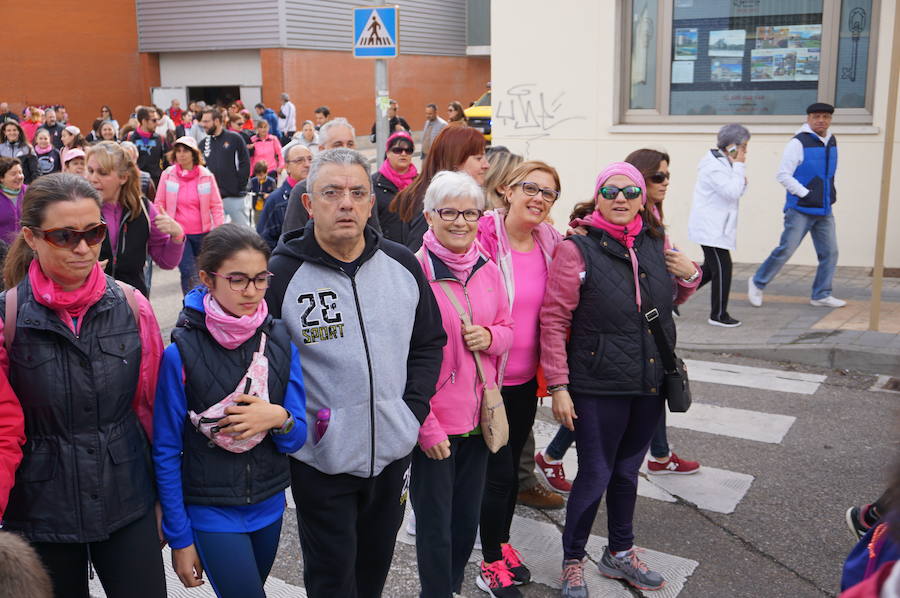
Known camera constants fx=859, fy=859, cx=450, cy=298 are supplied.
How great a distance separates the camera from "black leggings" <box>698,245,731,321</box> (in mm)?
8352

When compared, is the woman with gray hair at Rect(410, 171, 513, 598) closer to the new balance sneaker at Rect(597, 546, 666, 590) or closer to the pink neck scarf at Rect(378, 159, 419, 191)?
the new balance sneaker at Rect(597, 546, 666, 590)

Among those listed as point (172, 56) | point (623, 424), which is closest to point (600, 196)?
point (623, 424)

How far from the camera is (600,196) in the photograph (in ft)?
12.6

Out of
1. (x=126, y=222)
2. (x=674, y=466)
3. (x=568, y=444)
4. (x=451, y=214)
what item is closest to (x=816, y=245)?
(x=674, y=466)

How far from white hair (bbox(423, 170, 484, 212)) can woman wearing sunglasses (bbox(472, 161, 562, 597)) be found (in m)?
0.36

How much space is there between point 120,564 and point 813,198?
315 inches

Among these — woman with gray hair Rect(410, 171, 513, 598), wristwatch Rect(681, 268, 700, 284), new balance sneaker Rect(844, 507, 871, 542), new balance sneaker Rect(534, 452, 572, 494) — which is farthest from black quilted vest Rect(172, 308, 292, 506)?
new balance sneaker Rect(534, 452, 572, 494)

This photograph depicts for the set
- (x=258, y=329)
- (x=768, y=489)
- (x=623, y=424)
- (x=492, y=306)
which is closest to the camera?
(x=258, y=329)

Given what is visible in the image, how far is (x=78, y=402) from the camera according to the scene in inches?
102

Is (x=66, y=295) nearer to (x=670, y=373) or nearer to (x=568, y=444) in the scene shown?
(x=670, y=373)

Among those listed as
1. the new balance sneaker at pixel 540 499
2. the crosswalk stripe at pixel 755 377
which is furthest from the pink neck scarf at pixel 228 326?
the crosswalk stripe at pixel 755 377

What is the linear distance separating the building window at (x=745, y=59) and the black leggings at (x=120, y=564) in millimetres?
10022

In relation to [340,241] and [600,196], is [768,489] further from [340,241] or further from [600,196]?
[340,241]

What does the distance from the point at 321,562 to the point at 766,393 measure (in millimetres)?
4706
